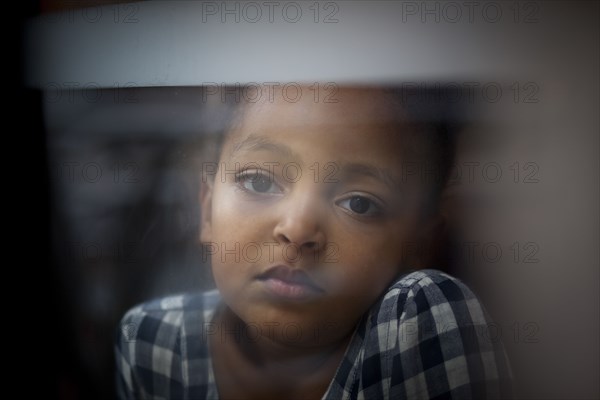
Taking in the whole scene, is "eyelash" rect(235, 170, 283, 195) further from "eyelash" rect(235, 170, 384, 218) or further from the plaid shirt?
the plaid shirt

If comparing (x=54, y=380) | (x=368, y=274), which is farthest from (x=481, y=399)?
(x=54, y=380)

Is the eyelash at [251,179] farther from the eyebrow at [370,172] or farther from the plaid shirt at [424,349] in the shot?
the plaid shirt at [424,349]

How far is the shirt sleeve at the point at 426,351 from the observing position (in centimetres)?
73

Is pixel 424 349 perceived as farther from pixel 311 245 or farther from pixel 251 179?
pixel 251 179

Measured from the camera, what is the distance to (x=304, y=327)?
75cm

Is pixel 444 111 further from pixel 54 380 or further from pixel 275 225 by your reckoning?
pixel 54 380

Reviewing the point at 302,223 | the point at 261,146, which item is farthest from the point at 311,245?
the point at 261,146

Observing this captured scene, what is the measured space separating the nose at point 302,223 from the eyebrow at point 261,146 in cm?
5

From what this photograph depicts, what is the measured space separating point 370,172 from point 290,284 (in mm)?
159

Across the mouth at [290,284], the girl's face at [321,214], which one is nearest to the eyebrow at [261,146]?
the girl's face at [321,214]

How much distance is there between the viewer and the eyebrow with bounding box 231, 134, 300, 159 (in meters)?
0.74

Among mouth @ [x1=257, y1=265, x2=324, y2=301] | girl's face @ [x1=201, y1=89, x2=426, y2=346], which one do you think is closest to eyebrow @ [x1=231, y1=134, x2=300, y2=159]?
girl's face @ [x1=201, y1=89, x2=426, y2=346]

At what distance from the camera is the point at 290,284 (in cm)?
74

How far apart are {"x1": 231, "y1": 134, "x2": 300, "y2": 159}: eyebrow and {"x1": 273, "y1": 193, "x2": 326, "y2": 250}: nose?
2.0 inches
